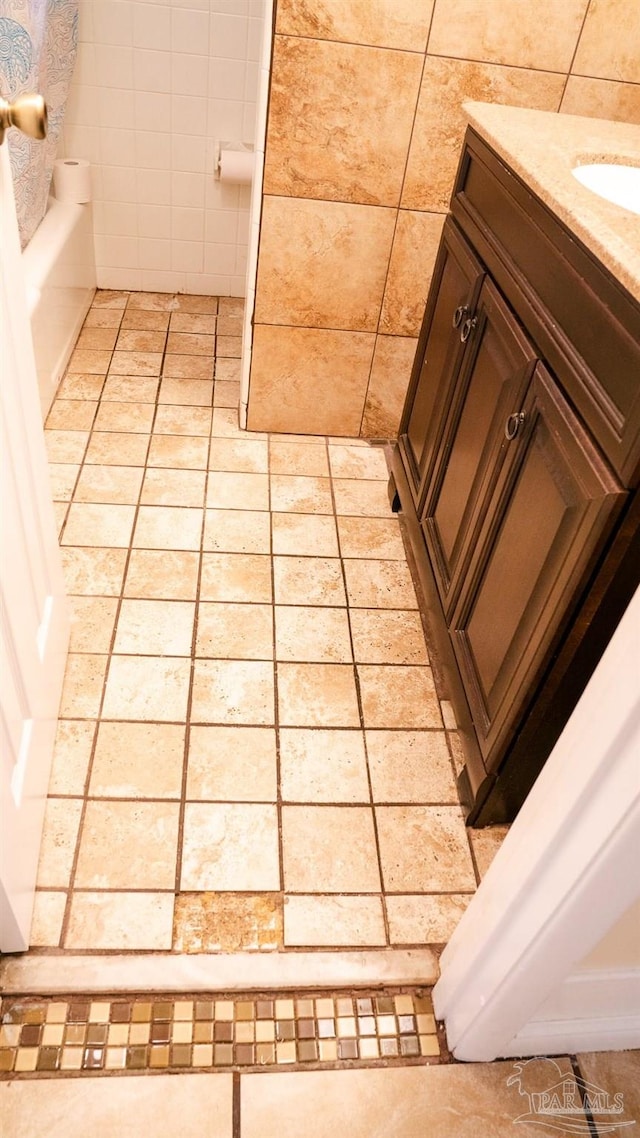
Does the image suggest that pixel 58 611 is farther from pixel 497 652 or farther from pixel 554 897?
pixel 554 897

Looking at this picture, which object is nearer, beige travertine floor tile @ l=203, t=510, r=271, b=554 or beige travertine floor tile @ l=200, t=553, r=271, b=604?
beige travertine floor tile @ l=200, t=553, r=271, b=604

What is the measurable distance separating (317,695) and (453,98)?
1394 mm

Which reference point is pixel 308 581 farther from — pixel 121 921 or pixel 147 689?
pixel 121 921

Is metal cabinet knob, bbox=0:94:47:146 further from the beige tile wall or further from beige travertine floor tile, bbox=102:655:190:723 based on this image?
the beige tile wall

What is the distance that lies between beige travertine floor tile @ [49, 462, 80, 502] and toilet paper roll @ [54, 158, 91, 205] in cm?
110

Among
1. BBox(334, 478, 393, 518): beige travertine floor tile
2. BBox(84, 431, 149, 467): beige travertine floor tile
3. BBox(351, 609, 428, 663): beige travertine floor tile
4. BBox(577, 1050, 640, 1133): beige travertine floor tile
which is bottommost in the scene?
BBox(84, 431, 149, 467): beige travertine floor tile

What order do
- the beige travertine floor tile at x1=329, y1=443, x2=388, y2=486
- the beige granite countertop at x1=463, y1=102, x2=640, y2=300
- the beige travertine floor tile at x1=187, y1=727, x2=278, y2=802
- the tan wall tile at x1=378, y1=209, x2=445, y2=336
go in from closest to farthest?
the beige granite countertop at x1=463, y1=102, x2=640, y2=300 → the beige travertine floor tile at x1=187, y1=727, x2=278, y2=802 → the tan wall tile at x1=378, y1=209, x2=445, y2=336 → the beige travertine floor tile at x1=329, y1=443, x2=388, y2=486

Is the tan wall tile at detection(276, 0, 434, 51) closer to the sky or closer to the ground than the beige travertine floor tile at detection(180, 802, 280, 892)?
closer to the sky

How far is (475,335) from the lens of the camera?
1.42 meters

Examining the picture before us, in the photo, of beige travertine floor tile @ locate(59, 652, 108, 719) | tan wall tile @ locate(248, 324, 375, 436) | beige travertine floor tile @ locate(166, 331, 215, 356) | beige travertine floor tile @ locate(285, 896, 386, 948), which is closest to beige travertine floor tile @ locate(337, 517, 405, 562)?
tan wall tile @ locate(248, 324, 375, 436)

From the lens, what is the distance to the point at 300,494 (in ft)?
6.86

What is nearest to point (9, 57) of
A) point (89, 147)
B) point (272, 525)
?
point (89, 147)

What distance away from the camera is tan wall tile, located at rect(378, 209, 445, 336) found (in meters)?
1.97

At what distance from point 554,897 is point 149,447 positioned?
167cm
